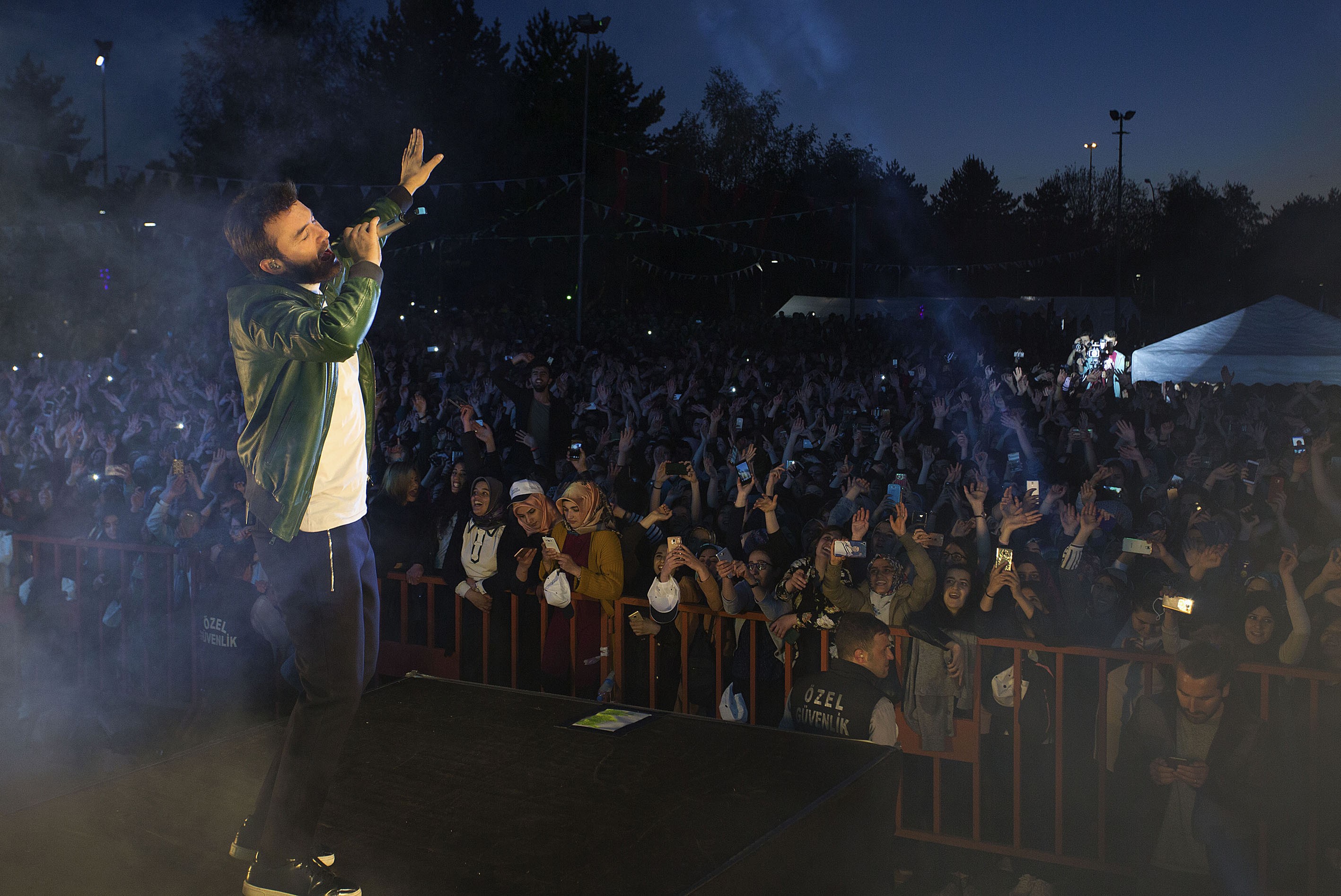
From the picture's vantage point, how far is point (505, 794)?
284cm

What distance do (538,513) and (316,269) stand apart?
311 cm

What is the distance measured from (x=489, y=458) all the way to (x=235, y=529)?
196 centimetres

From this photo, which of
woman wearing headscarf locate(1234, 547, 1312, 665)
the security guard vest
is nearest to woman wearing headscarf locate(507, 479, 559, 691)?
the security guard vest

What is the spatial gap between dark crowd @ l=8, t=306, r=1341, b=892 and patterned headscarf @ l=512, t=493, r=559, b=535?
18mm

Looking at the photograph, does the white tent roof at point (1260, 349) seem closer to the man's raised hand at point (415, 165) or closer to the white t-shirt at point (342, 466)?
the man's raised hand at point (415, 165)

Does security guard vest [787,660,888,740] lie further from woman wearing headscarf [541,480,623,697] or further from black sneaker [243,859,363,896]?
black sneaker [243,859,363,896]

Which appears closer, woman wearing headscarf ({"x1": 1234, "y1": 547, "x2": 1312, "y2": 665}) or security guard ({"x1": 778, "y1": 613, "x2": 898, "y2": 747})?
security guard ({"x1": 778, "y1": 613, "x2": 898, "y2": 747})

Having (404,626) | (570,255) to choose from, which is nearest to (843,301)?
(570,255)

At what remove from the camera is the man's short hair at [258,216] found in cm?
215

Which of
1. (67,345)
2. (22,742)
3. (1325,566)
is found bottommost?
(22,742)

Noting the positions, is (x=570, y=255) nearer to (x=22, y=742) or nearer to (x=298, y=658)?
(x=22, y=742)

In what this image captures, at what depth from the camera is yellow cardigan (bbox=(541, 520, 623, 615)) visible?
4.64 m

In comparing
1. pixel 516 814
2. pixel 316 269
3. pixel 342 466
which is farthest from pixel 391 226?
pixel 516 814

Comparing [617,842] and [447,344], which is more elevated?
[447,344]
